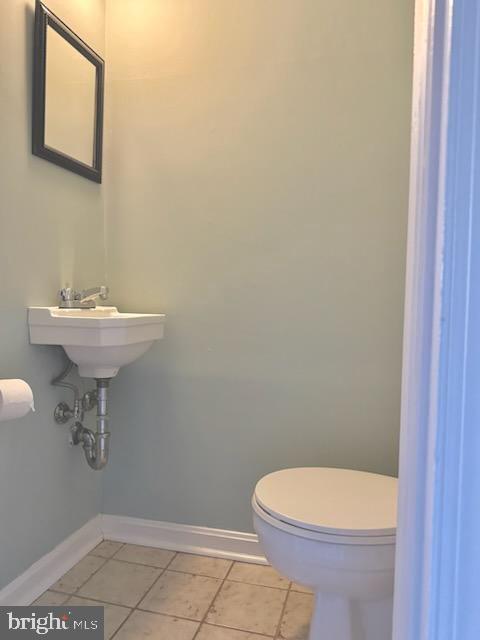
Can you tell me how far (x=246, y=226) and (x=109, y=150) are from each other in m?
0.63

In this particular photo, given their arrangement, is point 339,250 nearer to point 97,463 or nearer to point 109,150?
point 109,150

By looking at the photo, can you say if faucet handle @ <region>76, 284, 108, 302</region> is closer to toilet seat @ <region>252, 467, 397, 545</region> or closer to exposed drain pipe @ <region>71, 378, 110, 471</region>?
exposed drain pipe @ <region>71, 378, 110, 471</region>

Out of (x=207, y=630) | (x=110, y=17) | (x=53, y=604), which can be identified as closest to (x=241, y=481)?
(x=207, y=630)

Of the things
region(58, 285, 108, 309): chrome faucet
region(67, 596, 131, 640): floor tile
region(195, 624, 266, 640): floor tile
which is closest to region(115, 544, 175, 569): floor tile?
region(67, 596, 131, 640): floor tile

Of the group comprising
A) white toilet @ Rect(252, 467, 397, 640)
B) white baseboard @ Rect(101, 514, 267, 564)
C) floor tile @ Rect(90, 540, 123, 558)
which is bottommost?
floor tile @ Rect(90, 540, 123, 558)

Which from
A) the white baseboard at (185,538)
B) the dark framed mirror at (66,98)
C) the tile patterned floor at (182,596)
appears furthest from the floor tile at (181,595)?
the dark framed mirror at (66,98)

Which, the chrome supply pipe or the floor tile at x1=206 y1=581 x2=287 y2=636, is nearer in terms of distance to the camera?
the floor tile at x1=206 y1=581 x2=287 y2=636

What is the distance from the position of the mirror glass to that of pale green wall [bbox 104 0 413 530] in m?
0.14

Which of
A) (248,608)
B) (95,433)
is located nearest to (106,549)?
(95,433)

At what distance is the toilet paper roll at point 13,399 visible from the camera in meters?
1.14

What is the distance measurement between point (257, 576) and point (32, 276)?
1.25 m

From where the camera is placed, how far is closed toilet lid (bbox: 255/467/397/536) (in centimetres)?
104

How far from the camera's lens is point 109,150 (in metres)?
1.80

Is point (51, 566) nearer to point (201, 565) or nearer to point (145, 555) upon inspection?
point (145, 555)
